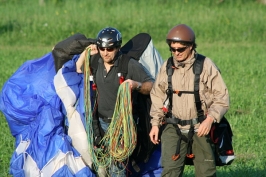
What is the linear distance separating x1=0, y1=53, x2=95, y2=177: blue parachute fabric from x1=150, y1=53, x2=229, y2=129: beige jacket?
1.10 meters

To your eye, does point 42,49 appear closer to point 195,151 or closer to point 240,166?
point 240,166

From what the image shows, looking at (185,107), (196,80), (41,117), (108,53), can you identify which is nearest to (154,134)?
(185,107)

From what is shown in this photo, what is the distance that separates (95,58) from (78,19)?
13.4 metres

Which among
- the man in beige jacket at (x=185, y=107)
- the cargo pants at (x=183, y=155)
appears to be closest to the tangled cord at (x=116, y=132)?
the man in beige jacket at (x=185, y=107)

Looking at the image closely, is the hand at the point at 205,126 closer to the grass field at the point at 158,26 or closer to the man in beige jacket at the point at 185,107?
the man in beige jacket at the point at 185,107

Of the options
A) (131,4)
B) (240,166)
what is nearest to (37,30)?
(131,4)

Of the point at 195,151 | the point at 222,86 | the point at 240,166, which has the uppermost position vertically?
the point at 222,86

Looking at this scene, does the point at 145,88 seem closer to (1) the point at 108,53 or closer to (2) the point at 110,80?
(2) the point at 110,80

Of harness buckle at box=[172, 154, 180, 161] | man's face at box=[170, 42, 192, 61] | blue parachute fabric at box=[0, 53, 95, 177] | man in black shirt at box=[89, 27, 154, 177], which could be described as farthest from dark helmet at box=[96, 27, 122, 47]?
harness buckle at box=[172, 154, 180, 161]

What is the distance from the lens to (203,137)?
20.4ft

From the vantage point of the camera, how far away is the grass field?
47.1ft

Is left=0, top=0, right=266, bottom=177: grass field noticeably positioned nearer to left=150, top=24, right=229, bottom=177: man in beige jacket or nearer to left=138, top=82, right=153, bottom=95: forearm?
left=138, top=82, right=153, bottom=95: forearm

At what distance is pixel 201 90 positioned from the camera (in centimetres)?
606

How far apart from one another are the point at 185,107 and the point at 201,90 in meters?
0.21
